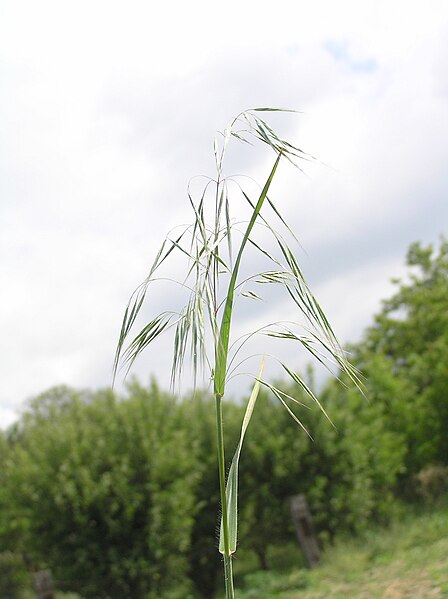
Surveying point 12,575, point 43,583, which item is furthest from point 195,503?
point 12,575

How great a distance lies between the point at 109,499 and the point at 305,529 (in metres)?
3.03

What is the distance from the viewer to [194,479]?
34.6ft

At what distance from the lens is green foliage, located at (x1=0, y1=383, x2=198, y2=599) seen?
960cm

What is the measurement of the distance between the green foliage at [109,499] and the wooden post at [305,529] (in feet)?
5.41

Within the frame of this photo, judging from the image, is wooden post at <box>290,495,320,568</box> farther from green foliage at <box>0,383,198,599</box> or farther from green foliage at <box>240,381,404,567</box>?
green foliage at <box>0,383,198,599</box>

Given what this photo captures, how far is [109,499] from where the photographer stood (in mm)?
9648

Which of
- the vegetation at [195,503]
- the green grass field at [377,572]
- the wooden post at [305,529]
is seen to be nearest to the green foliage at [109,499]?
the vegetation at [195,503]

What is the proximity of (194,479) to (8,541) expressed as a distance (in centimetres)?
586

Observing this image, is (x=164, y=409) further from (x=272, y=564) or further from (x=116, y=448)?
(x=272, y=564)

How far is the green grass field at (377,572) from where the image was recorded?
8.10 m

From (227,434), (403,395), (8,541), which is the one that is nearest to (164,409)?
(227,434)

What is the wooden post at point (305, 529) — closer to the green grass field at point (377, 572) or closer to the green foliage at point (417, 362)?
the green grass field at point (377, 572)

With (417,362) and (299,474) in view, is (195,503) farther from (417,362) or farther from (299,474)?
(417,362)

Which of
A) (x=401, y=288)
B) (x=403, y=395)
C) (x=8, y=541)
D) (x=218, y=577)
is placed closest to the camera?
(x=218, y=577)
